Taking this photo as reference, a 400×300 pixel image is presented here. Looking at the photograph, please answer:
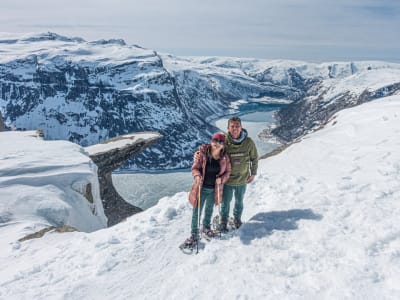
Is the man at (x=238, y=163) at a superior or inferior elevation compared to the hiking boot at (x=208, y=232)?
superior

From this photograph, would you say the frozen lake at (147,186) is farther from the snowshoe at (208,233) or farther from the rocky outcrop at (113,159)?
the snowshoe at (208,233)

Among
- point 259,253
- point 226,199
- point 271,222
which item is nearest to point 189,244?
point 226,199

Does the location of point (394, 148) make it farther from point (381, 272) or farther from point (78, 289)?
point (78, 289)

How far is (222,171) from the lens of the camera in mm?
9203

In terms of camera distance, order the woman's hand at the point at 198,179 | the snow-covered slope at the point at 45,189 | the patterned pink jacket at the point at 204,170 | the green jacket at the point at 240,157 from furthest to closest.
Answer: the snow-covered slope at the point at 45,189
the green jacket at the point at 240,157
the patterned pink jacket at the point at 204,170
the woman's hand at the point at 198,179

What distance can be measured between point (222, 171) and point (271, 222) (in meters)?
2.22

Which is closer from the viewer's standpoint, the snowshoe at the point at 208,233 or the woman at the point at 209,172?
the woman at the point at 209,172

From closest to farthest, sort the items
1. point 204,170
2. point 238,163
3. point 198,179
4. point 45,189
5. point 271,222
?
point 198,179, point 204,170, point 238,163, point 271,222, point 45,189

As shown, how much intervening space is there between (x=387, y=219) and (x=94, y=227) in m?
18.0

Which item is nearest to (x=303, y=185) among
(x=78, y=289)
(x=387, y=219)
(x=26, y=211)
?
(x=387, y=219)

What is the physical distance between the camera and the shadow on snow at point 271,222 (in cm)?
939

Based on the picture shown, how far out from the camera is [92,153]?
136 ft

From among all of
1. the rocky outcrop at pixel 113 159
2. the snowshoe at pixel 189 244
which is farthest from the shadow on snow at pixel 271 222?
the rocky outcrop at pixel 113 159

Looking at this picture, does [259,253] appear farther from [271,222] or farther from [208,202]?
[208,202]
